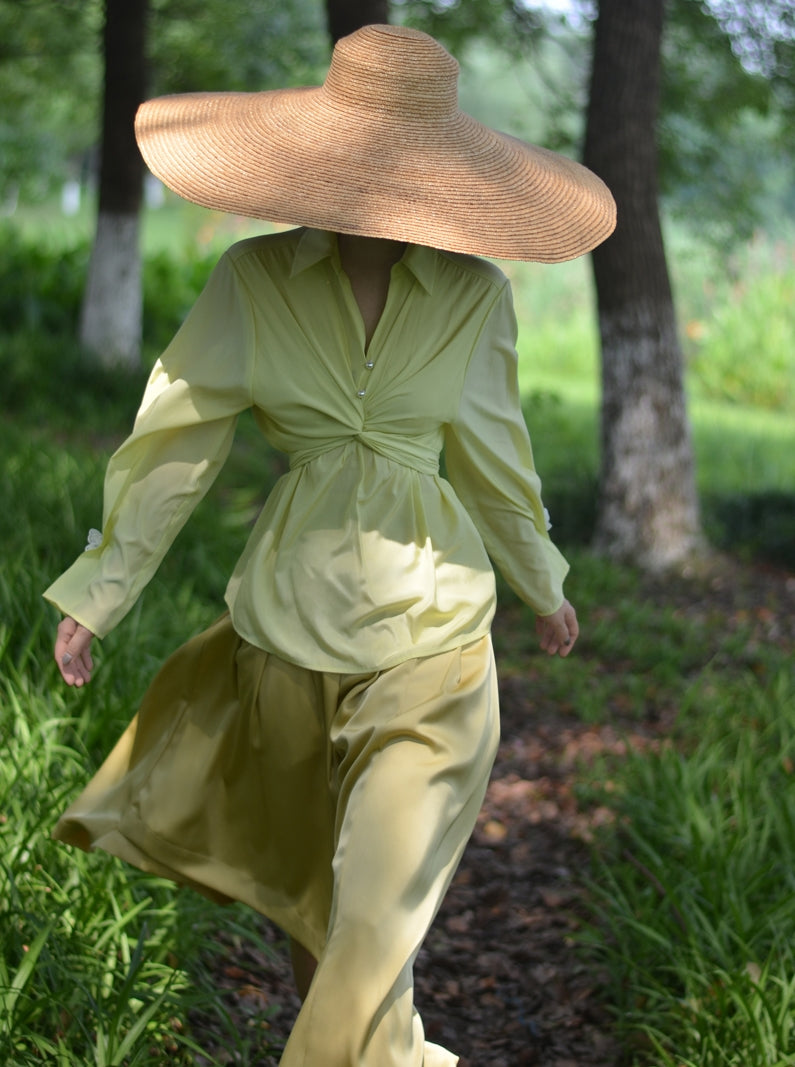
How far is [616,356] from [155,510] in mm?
4900

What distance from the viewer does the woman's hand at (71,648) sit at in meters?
2.48

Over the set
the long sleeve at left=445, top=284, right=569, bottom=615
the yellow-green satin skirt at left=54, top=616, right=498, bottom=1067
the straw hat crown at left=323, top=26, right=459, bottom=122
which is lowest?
the yellow-green satin skirt at left=54, top=616, right=498, bottom=1067

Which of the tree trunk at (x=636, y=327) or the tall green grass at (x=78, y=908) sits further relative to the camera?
the tree trunk at (x=636, y=327)

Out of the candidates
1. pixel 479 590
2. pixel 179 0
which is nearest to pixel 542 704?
pixel 479 590

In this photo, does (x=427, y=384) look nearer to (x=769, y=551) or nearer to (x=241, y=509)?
(x=241, y=509)

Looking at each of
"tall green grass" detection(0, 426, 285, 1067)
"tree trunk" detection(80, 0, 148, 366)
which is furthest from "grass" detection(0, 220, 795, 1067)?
"tree trunk" detection(80, 0, 148, 366)

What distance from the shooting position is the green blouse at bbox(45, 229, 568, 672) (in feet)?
8.10

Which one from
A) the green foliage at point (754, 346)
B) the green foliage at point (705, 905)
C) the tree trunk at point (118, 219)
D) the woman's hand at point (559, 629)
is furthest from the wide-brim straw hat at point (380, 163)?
the green foliage at point (754, 346)

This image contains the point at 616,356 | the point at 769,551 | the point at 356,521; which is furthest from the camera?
the point at 769,551

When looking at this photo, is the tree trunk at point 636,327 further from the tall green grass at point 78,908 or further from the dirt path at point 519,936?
the tall green grass at point 78,908

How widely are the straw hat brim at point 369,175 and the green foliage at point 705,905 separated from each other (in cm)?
171

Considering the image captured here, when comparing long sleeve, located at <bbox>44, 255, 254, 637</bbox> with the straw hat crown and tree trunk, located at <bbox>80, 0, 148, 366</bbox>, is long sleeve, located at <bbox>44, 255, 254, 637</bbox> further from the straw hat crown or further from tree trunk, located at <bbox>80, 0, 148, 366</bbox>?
tree trunk, located at <bbox>80, 0, 148, 366</bbox>

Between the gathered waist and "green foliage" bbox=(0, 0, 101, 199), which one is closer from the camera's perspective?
the gathered waist

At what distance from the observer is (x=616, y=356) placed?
7.05 metres
